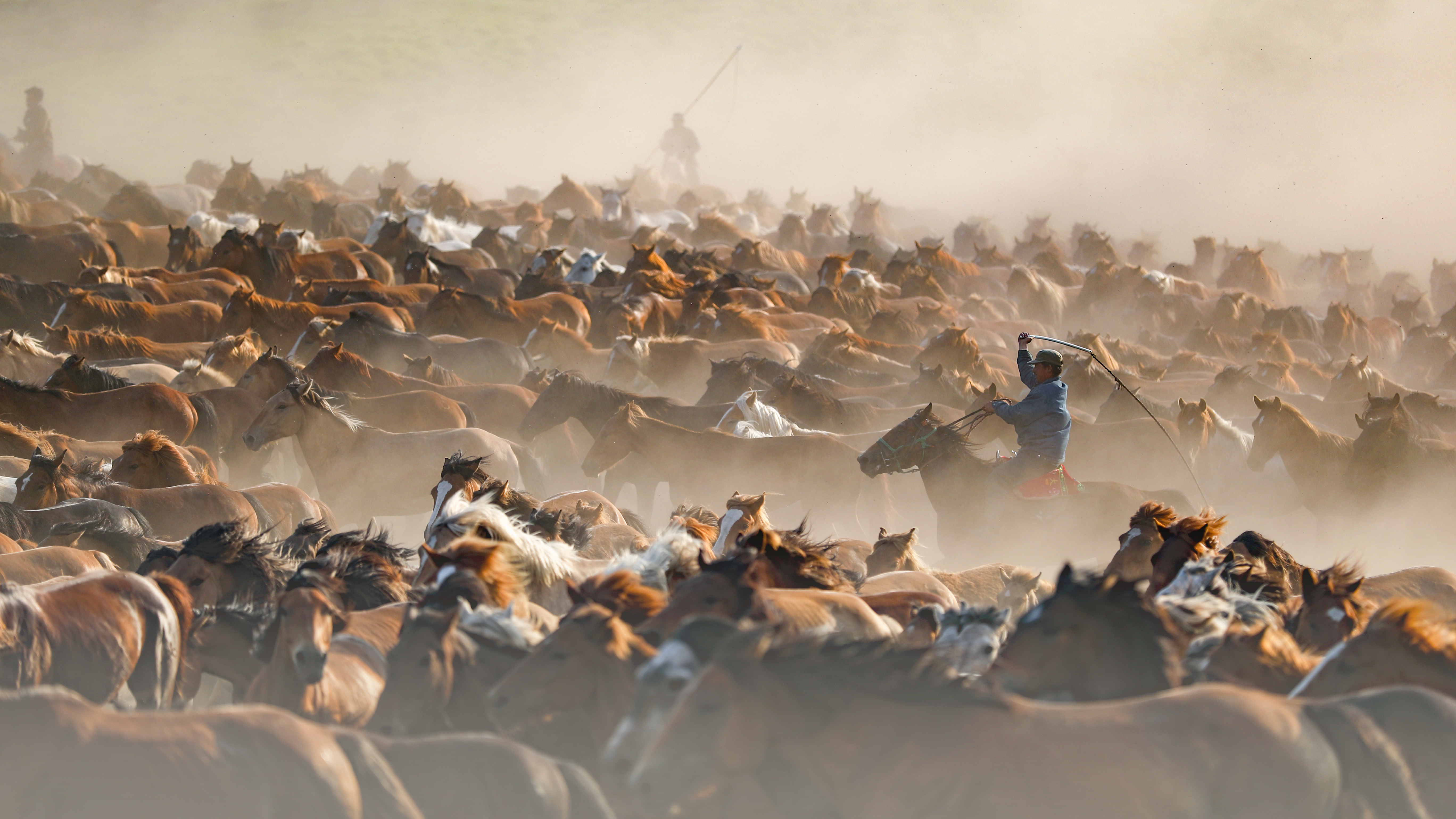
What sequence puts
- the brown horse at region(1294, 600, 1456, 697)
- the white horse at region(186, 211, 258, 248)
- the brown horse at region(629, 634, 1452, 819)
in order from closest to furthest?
the brown horse at region(629, 634, 1452, 819)
the brown horse at region(1294, 600, 1456, 697)
the white horse at region(186, 211, 258, 248)

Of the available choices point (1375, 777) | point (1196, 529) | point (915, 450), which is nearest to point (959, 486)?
point (915, 450)

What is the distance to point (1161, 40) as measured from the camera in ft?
146

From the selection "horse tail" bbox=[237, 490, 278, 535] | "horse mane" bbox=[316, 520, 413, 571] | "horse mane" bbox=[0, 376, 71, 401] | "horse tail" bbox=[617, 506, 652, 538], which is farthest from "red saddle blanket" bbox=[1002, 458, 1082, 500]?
"horse mane" bbox=[0, 376, 71, 401]

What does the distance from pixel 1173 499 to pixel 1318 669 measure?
541 cm

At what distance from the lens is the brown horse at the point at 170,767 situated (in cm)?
245

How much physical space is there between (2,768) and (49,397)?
787 centimetres

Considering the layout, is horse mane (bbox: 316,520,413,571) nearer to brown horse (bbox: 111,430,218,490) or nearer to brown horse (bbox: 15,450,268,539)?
brown horse (bbox: 15,450,268,539)

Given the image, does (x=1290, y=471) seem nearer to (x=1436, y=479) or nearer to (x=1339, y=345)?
(x=1436, y=479)

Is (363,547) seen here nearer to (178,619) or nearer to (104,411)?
(178,619)

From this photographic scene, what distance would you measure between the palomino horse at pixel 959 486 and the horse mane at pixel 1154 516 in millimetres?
2091

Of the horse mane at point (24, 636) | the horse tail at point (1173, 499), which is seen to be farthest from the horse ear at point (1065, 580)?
the horse tail at point (1173, 499)

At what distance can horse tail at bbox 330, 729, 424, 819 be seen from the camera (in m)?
2.55

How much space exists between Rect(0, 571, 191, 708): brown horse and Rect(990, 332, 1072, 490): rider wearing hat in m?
4.72

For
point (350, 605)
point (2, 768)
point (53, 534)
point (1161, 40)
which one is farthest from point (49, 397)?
point (1161, 40)
